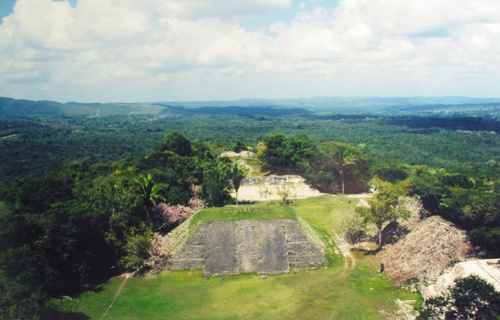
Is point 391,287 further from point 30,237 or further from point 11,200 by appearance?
point 11,200

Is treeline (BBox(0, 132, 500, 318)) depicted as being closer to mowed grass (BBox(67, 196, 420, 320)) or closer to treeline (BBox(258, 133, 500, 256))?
treeline (BBox(258, 133, 500, 256))

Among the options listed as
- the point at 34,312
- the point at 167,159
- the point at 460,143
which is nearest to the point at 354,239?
the point at 34,312

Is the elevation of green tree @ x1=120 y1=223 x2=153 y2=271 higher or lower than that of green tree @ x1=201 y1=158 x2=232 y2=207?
lower

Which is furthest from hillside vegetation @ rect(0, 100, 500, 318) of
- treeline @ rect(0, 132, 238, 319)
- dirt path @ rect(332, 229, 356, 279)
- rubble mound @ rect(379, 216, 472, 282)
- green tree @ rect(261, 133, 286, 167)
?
rubble mound @ rect(379, 216, 472, 282)

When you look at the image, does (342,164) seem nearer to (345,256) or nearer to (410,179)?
(410,179)

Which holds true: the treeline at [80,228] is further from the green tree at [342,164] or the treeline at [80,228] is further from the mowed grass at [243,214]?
the green tree at [342,164]

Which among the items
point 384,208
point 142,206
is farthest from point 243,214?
point 384,208
